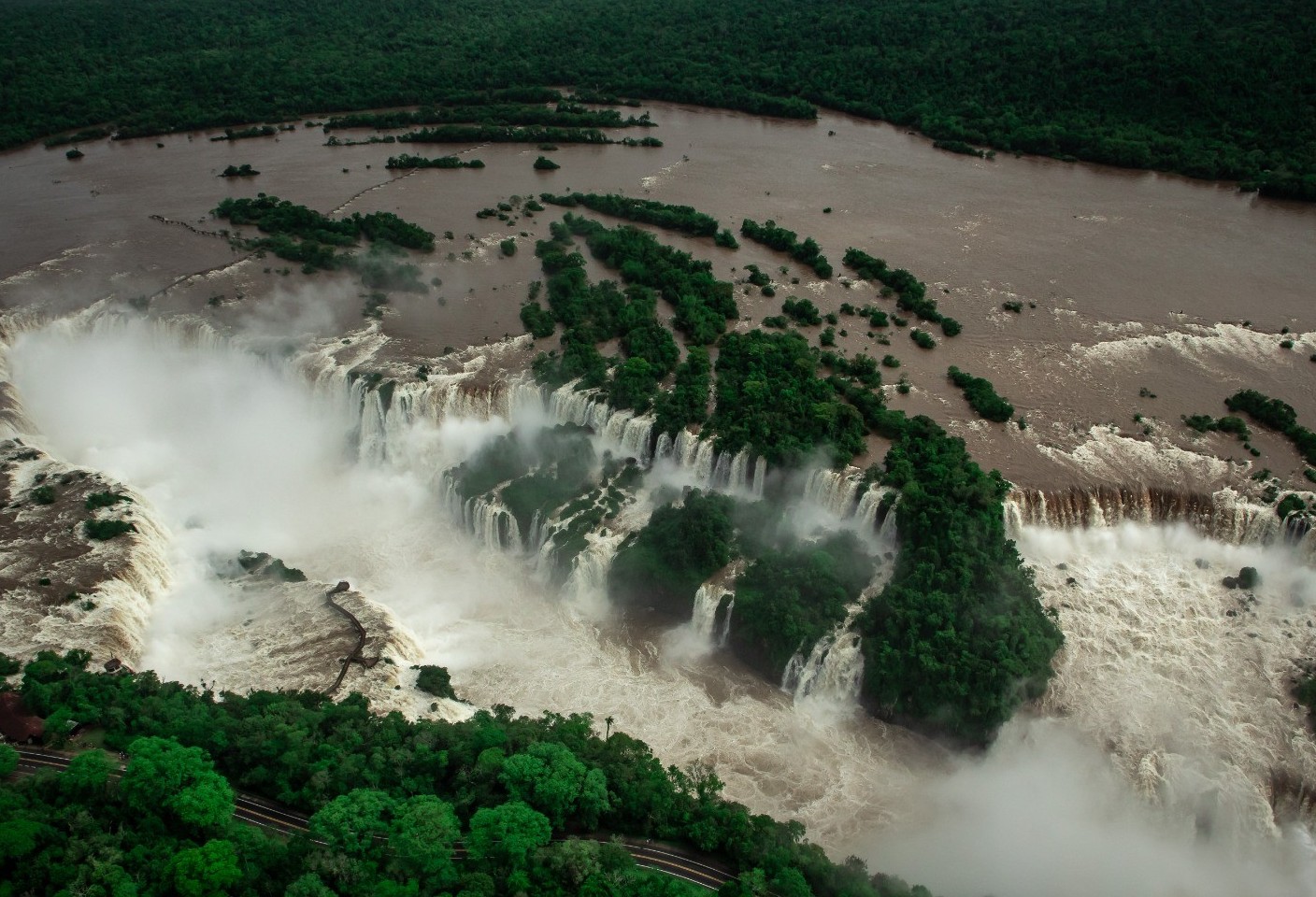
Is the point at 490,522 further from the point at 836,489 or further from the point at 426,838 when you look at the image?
the point at 426,838

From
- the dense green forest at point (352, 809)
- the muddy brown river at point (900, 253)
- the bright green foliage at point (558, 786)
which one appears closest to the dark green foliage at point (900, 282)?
the muddy brown river at point (900, 253)

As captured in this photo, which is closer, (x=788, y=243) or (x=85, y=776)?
(x=85, y=776)

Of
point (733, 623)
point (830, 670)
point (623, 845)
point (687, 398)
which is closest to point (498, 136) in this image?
point (687, 398)

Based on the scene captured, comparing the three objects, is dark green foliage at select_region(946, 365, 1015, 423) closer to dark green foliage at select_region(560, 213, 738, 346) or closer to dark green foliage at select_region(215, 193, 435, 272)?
dark green foliage at select_region(560, 213, 738, 346)

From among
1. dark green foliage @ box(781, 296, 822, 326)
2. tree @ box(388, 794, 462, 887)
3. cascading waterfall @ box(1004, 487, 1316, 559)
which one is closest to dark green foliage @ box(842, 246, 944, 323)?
dark green foliage @ box(781, 296, 822, 326)

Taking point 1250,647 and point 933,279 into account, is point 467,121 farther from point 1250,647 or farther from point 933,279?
point 1250,647

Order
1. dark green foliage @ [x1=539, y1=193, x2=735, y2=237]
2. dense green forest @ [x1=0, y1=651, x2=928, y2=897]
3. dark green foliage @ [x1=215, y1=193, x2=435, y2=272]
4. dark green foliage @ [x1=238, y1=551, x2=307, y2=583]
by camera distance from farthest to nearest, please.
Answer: dark green foliage @ [x1=539, y1=193, x2=735, y2=237]
dark green foliage @ [x1=215, y1=193, x2=435, y2=272]
dark green foliage @ [x1=238, y1=551, x2=307, y2=583]
dense green forest @ [x1=0, y1=651, x2=928, y2=897]

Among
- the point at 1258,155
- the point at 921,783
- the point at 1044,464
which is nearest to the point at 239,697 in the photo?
the point at 921,783

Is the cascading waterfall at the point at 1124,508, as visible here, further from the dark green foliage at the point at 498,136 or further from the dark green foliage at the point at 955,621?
the dark green foliage at the point at 498,136
